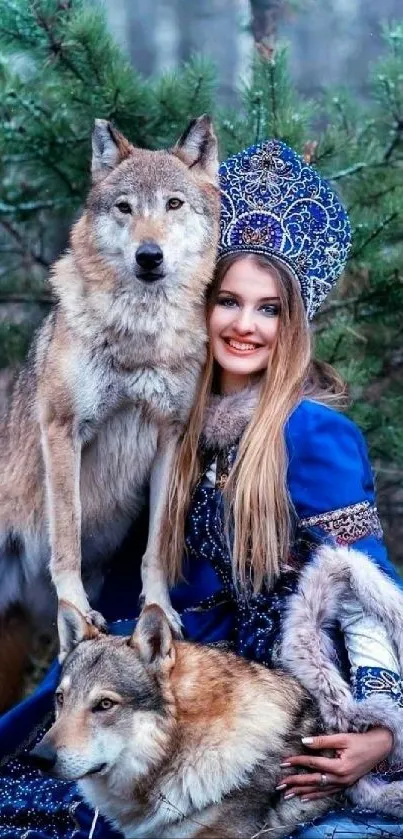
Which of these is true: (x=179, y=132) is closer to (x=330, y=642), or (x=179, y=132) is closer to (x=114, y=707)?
(x=330, y=642)

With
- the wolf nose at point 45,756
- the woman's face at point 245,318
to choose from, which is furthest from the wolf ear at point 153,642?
the woman's face at point 245,318

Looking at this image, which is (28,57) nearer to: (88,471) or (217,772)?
(88,471)

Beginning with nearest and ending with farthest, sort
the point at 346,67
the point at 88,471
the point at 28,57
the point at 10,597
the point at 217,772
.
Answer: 1. the point at 217,772
2. the point at 88,471
3. the point at 10,597
4. the point at 28,57
5. the point at 346,67

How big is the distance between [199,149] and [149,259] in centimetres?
57

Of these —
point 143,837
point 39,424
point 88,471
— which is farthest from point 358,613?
point 39,424

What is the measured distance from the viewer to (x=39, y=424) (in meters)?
3.98

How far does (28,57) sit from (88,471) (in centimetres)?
203

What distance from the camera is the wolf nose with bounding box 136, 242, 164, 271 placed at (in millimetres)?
3521

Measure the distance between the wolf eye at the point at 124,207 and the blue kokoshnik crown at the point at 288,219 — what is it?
345 millimetres

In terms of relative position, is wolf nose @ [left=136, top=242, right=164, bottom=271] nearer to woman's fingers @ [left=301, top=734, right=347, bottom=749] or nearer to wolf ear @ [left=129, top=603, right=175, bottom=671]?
wolf ear @ [left=129, top=603, right=175, bottom=671]

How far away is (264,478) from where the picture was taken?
3.45 metres

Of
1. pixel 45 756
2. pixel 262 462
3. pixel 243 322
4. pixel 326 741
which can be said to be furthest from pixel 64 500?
pixel 326 741

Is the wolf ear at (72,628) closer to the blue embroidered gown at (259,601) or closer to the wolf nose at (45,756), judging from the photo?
the wolf nose at (45,756)

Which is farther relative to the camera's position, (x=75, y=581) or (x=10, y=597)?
(x=10, y=597)
